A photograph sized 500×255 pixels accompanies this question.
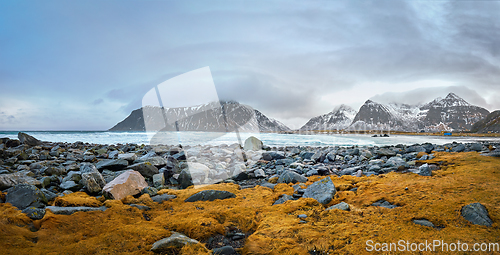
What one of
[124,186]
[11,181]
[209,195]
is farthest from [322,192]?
[11,181]

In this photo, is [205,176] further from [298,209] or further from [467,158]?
[467,158]

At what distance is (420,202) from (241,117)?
5.23 meters

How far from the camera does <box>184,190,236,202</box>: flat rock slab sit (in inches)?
182

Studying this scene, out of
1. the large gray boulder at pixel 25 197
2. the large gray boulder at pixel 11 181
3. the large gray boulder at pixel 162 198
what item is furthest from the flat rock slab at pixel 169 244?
the large gray boulder at pixel 11 181

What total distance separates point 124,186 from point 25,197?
5.21 feet

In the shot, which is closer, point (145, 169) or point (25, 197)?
point (25, 197)

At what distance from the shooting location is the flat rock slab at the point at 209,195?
4613 mm

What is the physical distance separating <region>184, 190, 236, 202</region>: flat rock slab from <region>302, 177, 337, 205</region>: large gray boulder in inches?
68.7

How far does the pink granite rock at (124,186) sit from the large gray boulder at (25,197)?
1.01m

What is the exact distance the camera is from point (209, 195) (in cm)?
469

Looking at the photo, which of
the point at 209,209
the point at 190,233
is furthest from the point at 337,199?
the point at 190,233

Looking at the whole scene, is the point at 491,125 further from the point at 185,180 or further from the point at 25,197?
the point at 25,197

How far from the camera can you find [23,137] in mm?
17000

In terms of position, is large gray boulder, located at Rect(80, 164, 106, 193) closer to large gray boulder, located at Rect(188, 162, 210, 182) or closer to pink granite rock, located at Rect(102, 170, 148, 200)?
pink granite rock, located at Rect(102, 170, 148, 200)
